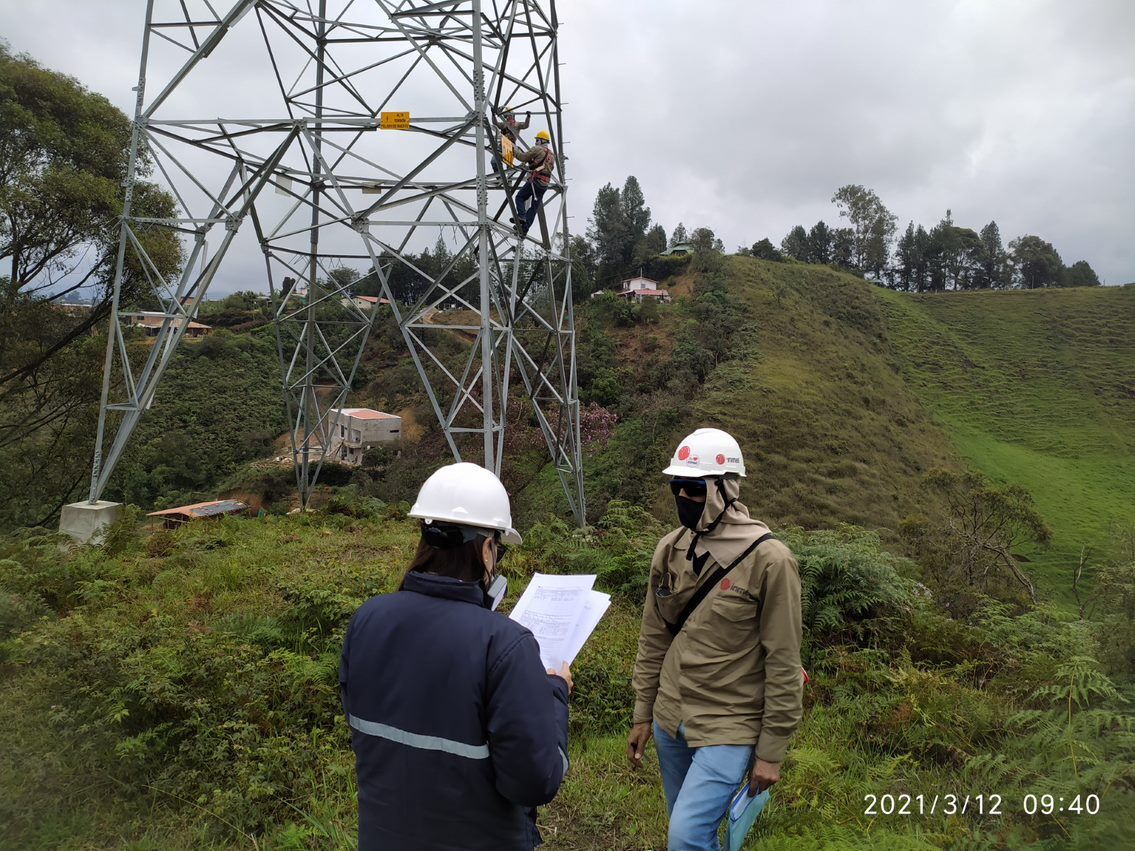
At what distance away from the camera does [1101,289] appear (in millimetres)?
61688

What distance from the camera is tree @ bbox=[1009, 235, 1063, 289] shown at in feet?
228

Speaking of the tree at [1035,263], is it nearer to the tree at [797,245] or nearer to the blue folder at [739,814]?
the tree at [797,245]

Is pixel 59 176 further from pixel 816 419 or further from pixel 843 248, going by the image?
pixel 843 248

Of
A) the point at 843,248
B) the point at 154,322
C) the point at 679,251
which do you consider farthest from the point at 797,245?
the point at 154,322

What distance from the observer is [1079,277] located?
6912 centimetres

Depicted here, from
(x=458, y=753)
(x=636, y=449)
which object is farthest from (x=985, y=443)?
(x=458, y=753)

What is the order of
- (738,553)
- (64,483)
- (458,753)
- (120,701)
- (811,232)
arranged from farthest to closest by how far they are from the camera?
(811,232), (64,483), (120,701), (738,553), (458,753)

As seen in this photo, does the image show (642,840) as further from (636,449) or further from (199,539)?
(636,449)

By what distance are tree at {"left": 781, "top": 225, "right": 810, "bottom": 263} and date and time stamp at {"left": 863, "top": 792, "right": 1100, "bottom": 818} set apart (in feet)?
225

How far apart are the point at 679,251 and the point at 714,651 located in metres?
53.0

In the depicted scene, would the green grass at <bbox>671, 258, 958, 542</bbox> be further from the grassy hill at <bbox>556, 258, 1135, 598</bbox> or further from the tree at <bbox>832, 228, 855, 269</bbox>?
the tree at <bbox>832, 228, 855, 269</bbox>

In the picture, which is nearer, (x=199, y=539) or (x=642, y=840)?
(x=642, y=840)

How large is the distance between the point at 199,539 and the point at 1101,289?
3042 inches

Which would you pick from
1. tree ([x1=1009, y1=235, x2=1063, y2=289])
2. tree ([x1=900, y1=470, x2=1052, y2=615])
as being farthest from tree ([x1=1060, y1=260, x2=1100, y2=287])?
tree ([x1=900, y1=470, x2=1052, y2=615])
